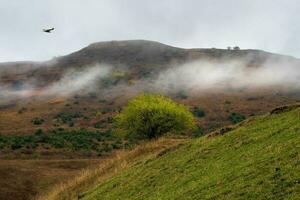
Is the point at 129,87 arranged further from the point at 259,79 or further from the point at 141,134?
the point at 141,134

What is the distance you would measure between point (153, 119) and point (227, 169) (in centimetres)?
4196

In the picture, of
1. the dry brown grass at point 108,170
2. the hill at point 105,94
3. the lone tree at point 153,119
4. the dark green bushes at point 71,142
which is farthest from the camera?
the hill at point 105,94

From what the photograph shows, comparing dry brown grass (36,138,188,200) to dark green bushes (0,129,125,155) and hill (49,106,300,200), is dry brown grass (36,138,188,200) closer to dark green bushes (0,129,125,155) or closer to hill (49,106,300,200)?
hill (49,106,300,200)

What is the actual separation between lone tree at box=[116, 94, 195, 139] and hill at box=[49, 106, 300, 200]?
29356 mm

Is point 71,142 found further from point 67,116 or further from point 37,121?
point 67,116

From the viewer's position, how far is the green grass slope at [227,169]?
1694 centimetres

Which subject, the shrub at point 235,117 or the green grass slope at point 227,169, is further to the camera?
the shrub at point 235,117

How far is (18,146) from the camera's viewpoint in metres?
78.6

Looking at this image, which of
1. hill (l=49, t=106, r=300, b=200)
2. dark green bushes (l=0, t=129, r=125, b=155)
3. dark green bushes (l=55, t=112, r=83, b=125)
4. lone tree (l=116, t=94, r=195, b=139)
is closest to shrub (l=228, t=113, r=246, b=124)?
dark green bushes (l=0, t=129, r=125, b=155)

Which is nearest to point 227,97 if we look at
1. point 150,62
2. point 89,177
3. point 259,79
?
point 259,79

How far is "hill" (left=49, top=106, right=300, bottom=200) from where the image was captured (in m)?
17.0

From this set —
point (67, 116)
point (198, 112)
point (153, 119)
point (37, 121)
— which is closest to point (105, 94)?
point (67, 116)

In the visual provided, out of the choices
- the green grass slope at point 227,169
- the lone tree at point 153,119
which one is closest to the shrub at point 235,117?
the lone tree at point 153,119

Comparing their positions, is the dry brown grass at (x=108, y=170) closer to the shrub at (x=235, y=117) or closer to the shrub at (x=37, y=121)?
the shrub at (x=235, y=117)
